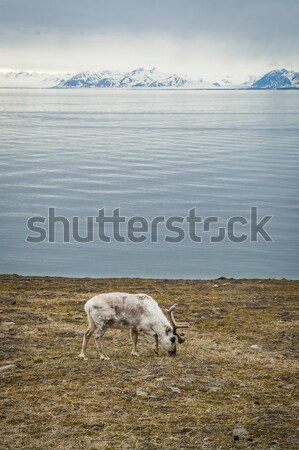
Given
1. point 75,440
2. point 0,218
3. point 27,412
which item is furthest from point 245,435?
point 0,218

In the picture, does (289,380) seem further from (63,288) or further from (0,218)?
(0,218)

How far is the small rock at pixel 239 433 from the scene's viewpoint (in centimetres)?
993

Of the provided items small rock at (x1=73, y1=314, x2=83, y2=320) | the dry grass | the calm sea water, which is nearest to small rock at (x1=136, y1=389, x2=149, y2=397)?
the dry grass

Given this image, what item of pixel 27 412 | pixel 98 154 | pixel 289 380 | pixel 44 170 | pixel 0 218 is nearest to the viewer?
pixel 27 412

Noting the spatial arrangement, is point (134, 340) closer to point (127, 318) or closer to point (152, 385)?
point (127, 318)

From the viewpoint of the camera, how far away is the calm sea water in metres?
40.7

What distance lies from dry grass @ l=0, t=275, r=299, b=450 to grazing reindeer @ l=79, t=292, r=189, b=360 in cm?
37

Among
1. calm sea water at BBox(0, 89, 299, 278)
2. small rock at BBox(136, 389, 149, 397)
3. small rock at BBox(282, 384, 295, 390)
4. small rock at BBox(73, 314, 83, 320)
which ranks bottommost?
small rock at BBox(282, 384, 295, 390)

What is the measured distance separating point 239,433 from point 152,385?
265 centimetres

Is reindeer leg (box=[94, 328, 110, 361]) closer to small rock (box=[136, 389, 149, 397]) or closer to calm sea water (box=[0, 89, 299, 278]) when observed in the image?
small rock (box=[136, 389, 149, 397])

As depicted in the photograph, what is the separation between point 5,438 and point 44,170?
69.6 m

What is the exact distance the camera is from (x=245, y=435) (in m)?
10.0

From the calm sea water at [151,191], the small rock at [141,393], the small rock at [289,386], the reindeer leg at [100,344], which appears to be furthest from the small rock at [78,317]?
the calm sea water at [151,191]

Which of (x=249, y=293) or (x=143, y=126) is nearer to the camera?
(x=249, y=293)
